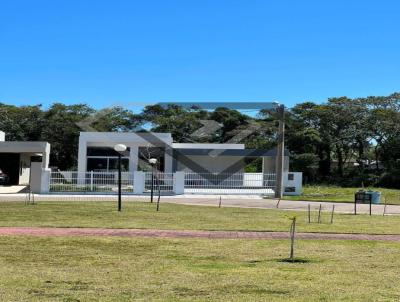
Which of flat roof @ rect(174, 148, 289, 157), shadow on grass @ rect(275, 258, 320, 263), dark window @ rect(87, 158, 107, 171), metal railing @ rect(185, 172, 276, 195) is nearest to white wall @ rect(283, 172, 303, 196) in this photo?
metal railing @ rect(185, 172, 276, 195)

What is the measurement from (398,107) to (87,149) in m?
35.7

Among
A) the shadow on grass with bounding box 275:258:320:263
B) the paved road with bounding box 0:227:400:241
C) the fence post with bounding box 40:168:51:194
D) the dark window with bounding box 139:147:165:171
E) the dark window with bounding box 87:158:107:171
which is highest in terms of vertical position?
the dark window with bounding box 139:147:165:171

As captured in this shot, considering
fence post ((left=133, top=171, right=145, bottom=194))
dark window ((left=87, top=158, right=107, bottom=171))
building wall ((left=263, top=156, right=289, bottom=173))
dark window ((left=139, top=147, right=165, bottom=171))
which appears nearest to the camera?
fence post ((left=133, top=171, right=145, bottom=194))

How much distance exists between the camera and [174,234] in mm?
13414

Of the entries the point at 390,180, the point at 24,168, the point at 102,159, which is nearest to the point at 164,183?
the point at 102,159

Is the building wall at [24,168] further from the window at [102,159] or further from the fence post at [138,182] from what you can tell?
the fence post at [138,182]

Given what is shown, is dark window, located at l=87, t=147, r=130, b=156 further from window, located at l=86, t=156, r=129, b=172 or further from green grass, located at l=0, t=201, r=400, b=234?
green grass, located at l=0, t=201, r=400, b=234

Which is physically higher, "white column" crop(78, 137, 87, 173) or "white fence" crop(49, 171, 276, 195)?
"white column" crop(78, 137, 87, 173)

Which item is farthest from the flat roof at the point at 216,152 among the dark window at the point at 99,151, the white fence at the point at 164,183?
the white fence at the point at 164,183

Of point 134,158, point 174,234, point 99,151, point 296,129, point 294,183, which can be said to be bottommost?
point 174,234

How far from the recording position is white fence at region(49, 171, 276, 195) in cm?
3431

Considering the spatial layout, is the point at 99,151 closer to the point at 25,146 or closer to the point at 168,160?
the point at 168,160

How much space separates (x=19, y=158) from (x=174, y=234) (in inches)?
1397

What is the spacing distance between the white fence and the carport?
6.25 metres
